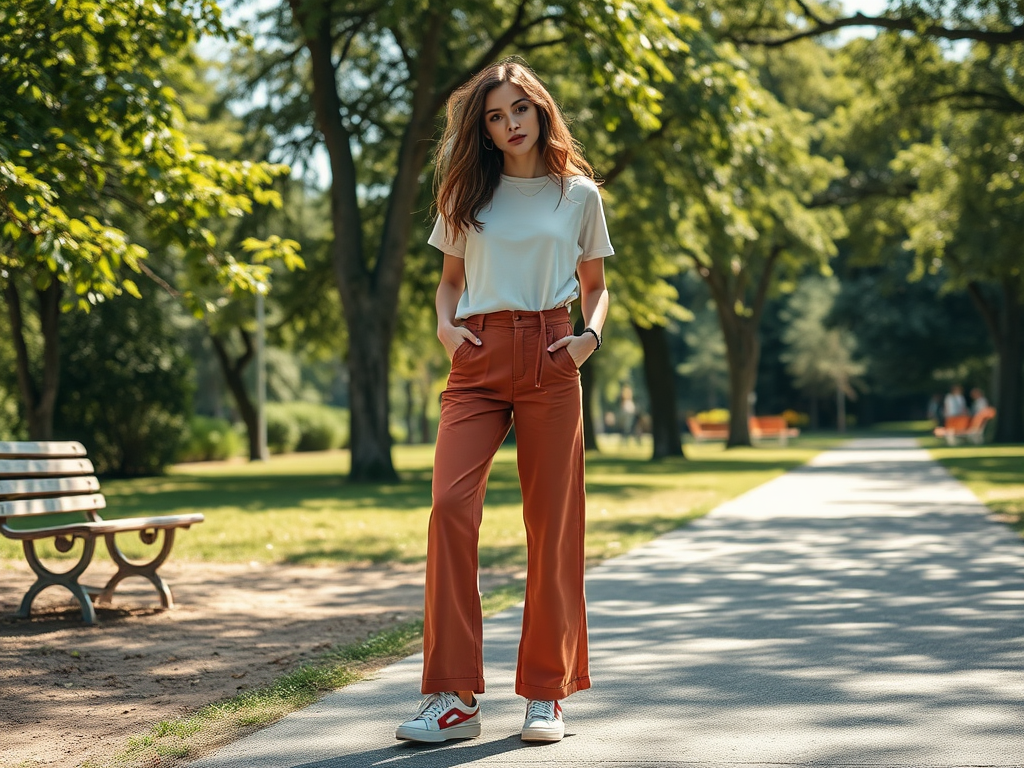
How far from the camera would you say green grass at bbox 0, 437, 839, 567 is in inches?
406

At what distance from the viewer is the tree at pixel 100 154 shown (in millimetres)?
6805

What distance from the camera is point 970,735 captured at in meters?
3.85

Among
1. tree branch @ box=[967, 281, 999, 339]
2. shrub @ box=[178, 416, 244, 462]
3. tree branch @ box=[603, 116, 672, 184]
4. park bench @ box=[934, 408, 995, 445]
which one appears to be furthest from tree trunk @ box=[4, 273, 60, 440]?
park bench @ box=[934, 408, 995, 445]

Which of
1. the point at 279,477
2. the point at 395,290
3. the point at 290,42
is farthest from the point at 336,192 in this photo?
the point at 279,477

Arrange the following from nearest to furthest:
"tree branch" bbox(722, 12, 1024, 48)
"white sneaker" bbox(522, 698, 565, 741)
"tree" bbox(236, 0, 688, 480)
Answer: "white sneaker" bbox(522, 698, 565, 741) < "tree branch" bbox(722, 12, 1024, 48) < "tree" bbox(236, 0, 688, 480)

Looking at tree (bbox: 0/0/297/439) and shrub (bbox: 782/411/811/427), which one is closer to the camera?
tree (bbox: 0/0/297/439)

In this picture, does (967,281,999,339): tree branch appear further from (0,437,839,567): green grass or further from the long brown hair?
the long brown hair

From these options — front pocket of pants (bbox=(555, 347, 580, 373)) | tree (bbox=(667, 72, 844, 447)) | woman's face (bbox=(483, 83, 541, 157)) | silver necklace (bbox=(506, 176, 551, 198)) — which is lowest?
front pocket of pants (bbox=(555, 347, 580, 373))

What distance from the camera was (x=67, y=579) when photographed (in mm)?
6691

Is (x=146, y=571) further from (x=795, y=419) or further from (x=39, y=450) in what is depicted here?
(x=795, y=419)

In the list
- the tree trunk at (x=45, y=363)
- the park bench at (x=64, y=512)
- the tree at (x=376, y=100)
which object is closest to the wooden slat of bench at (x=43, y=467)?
the park bench at (x=64, y=512)

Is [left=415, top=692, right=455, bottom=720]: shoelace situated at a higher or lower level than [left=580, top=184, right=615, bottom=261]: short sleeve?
lower

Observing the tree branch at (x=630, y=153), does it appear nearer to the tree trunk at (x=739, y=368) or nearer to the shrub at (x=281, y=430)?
the tree trunk at (x=739, y=368)

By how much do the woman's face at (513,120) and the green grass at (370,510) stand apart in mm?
5613
